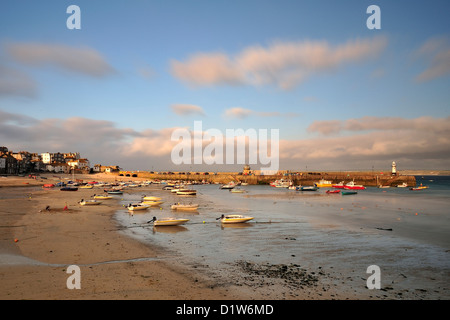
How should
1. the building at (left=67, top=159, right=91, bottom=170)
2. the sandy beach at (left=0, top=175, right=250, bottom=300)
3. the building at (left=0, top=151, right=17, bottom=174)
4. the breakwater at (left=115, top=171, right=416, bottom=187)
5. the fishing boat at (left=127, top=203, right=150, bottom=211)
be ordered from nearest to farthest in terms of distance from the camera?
the sandy beach at (left=0, top=175, right=250, bottom=300) → the fishing boat at (left=127, top=203, right=150, bottom=211) → the building at (left=0, top=151, right=17, bottom=174) → the breakwater at (left=115, top=171, right=416, bottom=187) → the building at (left=67, top=159, right=91, bottom=170)

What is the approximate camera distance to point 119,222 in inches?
1272

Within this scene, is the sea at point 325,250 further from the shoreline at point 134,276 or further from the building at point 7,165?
the building at point 7,165

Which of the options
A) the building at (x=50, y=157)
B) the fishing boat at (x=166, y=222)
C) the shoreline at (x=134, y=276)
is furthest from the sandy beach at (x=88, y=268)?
the building at (x=50, y=157)

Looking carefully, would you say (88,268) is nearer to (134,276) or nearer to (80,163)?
(134,276)

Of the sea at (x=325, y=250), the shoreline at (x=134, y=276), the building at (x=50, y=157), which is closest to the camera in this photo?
the shoreline at (x=134, y=276)

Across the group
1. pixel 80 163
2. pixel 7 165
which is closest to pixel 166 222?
pixel 7 165

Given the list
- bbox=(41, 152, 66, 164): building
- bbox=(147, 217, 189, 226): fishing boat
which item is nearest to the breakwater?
bbox=(41, 152, 66, 164): building

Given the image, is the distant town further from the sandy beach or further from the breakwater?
the sandy beach

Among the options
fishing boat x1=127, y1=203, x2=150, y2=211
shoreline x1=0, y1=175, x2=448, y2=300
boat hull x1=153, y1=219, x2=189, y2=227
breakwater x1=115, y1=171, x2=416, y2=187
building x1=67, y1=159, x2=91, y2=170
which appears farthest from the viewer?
building x1=67, y1=159, x2=91, y2=170

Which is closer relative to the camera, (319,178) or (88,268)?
(88,268)

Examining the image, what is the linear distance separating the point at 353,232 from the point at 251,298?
2190cm
